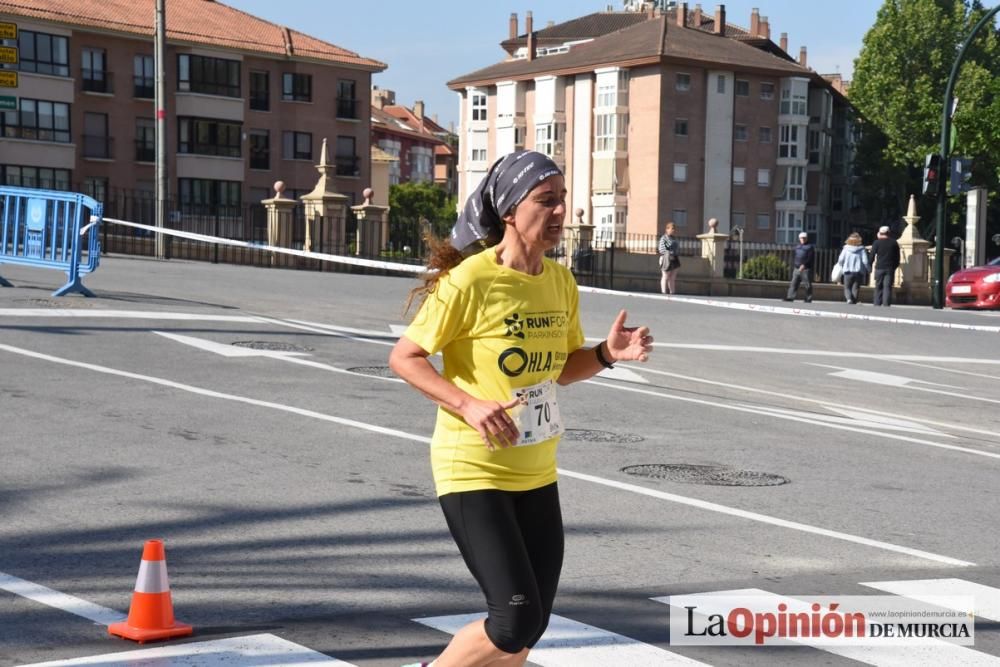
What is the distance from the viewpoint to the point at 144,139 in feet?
245

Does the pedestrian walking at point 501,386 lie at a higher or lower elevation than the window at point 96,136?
lower

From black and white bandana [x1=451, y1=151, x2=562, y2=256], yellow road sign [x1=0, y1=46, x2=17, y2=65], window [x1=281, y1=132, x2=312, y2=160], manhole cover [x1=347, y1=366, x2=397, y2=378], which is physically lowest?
manhole cover [x1=347, y1=366, x2=397, y2=378]

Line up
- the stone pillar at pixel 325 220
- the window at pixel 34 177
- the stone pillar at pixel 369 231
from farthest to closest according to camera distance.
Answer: the window at pixel 34 177 < the stone pillar at pixel 369 231 < the stone pillar at pixel 325 220

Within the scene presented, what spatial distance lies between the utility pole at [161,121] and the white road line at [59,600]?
3080cm

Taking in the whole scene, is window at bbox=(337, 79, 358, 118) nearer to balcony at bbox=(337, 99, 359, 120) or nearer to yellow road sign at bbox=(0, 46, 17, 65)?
balcony at bbox=(337, 99, 359, 120)

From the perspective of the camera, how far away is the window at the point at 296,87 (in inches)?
3159

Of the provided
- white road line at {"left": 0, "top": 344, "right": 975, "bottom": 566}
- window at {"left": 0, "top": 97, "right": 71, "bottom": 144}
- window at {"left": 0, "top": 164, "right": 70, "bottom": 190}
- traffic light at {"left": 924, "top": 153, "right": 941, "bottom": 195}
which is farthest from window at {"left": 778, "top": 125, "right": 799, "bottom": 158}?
white road line at {"left": 0, "top": 344, "right": 975, "bottom": 566}

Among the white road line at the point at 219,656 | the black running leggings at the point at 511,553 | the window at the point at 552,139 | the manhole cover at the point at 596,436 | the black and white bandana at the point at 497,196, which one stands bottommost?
the manhole cover at the point at 596,436

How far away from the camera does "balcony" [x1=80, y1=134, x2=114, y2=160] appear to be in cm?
7262

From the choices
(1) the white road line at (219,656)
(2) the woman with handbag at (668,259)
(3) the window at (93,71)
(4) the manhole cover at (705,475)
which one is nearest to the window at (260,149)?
(3) the window at (93,71)

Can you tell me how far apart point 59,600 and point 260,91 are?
75665mm

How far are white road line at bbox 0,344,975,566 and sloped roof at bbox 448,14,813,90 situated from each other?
73.3 meters

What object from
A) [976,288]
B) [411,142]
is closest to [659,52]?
[976,288]

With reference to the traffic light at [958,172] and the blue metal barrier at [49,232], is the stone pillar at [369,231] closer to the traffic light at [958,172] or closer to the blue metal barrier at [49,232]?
the traffic light at [958,172]
